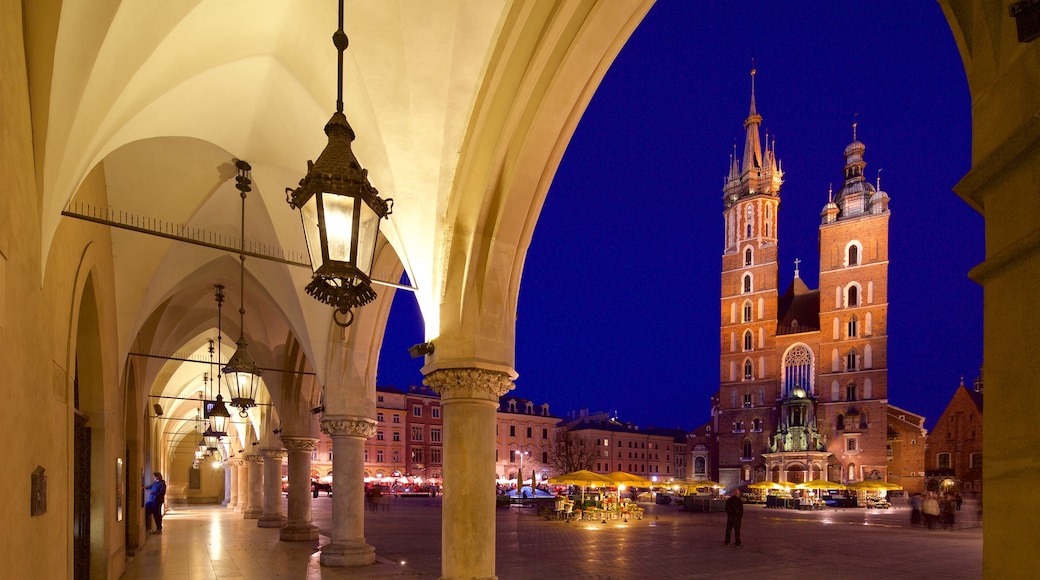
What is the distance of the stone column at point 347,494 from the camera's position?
1190cm

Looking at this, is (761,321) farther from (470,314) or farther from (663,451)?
(470,314)

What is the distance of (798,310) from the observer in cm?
6806

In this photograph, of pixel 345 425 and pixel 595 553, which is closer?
pixel 345 425

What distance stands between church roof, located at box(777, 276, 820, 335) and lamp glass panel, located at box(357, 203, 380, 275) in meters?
63.9

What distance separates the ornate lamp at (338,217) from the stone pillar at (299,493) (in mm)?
12903

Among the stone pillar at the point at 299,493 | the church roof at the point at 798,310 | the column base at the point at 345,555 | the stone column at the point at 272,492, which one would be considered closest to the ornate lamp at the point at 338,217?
the column base at the point at 345,555

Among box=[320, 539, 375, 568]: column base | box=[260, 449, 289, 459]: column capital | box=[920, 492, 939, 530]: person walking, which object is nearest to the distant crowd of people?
box=[920, 492, 939, 530]: person walking

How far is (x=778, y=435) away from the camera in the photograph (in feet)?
195

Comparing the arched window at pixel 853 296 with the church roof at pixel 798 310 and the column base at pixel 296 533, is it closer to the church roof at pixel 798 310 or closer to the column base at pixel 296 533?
the church roof at pixel 798 310

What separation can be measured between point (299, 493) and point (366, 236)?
44.4 ft

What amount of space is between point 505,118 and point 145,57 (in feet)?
10.4

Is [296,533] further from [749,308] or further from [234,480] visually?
[749,308]

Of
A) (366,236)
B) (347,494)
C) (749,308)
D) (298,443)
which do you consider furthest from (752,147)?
(366,236)

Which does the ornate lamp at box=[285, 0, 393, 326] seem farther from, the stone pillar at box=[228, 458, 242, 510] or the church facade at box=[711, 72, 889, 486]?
the church facade at box=[711, 72, 889, 486]
